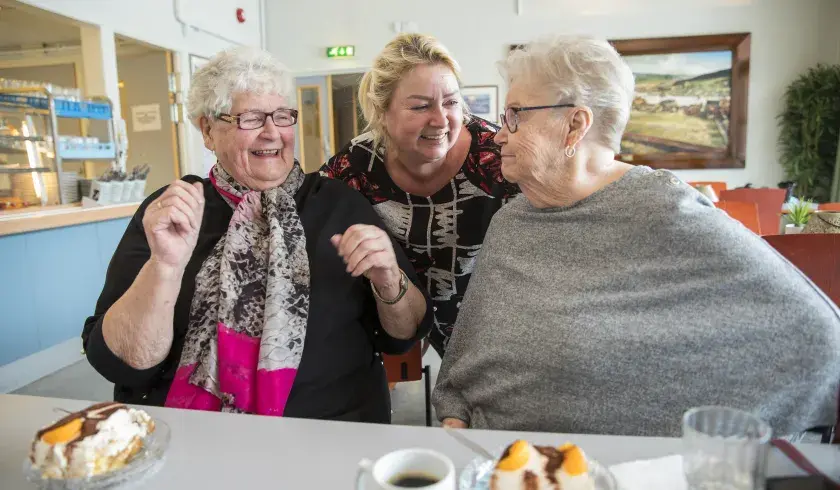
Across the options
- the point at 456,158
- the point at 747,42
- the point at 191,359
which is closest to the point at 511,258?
the point at 456,158

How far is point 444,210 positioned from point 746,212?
Result: 2.43 meters

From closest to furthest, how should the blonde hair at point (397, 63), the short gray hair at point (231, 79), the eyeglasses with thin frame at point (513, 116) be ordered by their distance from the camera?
the eyeglasses with thin frame at point (513, 116), the short gray hair at point (231, 79), the blonde hair at point (397, 63)

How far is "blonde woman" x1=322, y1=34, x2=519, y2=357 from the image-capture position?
6.17ft

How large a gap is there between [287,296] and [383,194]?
68 cm

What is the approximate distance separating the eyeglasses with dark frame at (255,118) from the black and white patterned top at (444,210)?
451 mm

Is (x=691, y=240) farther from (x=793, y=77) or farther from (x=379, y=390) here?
(x=793, y=77)

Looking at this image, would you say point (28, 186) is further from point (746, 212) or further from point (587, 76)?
point (746, 212)

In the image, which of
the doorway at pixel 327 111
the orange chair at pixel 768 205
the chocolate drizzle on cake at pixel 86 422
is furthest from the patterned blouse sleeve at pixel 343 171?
the doorway at pixel 327 111

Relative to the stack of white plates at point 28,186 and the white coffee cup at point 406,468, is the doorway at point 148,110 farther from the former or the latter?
the white coffee cup at point 406,468

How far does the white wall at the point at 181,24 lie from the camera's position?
446cm

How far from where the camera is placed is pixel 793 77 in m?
6.57

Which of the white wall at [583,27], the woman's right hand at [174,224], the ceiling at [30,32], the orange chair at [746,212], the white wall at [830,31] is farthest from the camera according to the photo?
the white wall at [583,27]

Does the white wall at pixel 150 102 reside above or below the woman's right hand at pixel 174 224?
above

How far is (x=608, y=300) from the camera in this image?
1237mm
